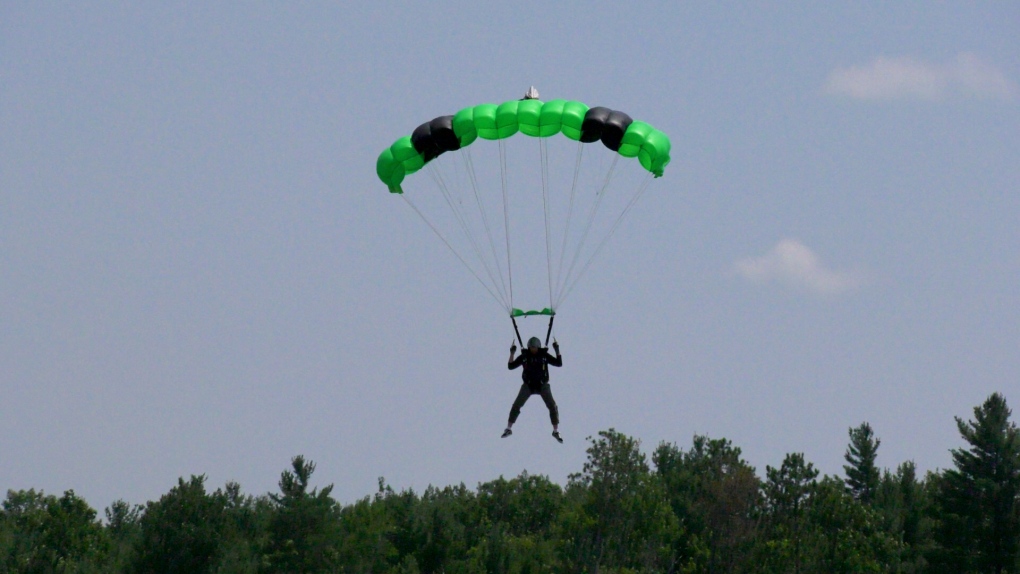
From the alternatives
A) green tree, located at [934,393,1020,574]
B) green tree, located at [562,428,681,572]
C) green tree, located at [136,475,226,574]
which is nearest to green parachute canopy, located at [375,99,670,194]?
green tree, located at [136,475,226,574]

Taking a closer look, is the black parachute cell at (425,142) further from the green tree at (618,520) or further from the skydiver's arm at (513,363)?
the green tree at (618,520)

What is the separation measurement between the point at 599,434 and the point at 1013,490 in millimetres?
16650

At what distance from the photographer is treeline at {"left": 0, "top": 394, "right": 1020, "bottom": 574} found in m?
43.8

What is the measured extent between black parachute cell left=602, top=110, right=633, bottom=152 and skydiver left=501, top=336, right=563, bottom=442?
4.01 metres

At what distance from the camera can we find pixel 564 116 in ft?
77.4


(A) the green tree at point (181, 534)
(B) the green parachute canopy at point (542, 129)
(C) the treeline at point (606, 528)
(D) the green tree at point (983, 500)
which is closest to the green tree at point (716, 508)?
(C) the treeline at point (606, 528)

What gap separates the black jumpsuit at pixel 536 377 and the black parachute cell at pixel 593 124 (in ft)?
13.4

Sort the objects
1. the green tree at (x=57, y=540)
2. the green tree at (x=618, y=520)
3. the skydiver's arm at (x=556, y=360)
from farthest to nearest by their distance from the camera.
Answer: the green tree at (x=618, y=520)
the green tree at (x=57, y=540)
the skydiver's arm at (x=556, y=360)

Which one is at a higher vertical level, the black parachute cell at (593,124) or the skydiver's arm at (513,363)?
the black parachute cell at (593,124)

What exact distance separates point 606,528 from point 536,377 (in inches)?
1311

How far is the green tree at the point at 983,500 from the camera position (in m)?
43.6

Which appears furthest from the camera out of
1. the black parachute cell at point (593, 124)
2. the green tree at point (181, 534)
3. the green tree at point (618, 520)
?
the green tree at point (618, 520)

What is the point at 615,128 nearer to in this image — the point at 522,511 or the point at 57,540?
the point at 57,540

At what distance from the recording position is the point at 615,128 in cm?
2352
